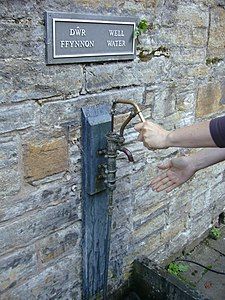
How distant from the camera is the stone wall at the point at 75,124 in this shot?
Result: 1.59 m

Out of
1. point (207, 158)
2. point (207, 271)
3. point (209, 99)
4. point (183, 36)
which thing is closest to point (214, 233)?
point (207, 271)

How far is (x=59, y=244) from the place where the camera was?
Answer: 77.3 inches

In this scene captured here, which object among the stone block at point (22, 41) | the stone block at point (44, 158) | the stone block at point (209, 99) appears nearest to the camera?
the stone block at point (22, 41)

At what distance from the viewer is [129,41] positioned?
1.98 metres

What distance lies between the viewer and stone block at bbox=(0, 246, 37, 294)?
5.69 ft

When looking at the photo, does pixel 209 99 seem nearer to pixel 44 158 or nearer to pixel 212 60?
pixel 212 60

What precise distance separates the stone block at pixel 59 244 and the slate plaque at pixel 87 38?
0.85 metres

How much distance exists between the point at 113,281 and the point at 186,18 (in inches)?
66.9

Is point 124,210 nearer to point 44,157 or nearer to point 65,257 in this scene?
point 65,257

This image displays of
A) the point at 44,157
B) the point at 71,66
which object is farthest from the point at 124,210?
the point at 71,66

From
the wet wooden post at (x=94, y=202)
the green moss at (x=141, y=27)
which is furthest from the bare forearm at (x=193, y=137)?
the green moss at (x=141, y=27)

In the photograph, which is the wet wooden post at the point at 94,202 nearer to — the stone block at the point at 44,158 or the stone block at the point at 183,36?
the stone block at the point at 44,158

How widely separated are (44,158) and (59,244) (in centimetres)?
49

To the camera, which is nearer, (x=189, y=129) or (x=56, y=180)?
(x=189, y=129)
